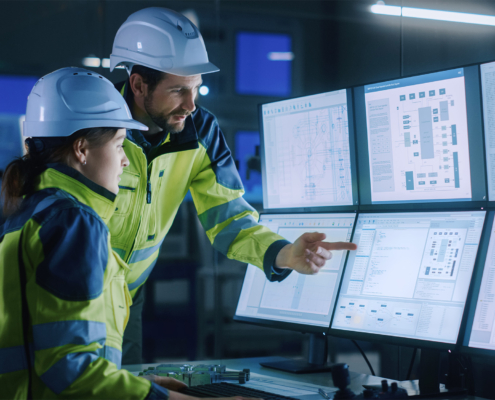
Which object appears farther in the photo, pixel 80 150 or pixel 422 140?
pixel 422 140

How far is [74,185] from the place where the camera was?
3.49 feet

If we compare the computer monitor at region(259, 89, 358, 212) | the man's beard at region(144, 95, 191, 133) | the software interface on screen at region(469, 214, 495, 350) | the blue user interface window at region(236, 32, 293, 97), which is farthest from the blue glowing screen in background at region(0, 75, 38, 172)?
the software interface on screen at region(469, 214, 495, 350)

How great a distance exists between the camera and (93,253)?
0.93m

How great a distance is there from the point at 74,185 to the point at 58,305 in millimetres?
268

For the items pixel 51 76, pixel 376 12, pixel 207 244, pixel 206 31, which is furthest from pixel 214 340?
pixel 51 76

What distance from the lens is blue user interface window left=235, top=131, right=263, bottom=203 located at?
347cm

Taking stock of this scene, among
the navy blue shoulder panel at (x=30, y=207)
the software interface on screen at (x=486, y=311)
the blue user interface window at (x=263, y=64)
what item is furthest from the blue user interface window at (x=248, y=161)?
the navy blue shoulder panel at (x=30, y=207)

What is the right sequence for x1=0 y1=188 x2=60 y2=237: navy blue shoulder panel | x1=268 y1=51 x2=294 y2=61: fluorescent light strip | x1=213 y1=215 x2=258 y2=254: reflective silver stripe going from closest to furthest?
x1=0 y1=188 x2=60 y2=237: navy blue shoulder panel
x1=213 y1=215 x2=258 y2=254: reflective silver stripe
x1=268 y1=51 x2=294 y2=61: fluorescent light strip

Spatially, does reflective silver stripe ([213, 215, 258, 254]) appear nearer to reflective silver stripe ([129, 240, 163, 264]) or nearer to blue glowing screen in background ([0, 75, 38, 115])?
reflective silver stripe ([129, 240, 163, 264])

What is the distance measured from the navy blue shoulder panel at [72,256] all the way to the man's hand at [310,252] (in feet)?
2.09

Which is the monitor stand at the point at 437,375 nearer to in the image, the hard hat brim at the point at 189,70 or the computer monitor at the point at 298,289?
the computer monitor at the point at 298,289

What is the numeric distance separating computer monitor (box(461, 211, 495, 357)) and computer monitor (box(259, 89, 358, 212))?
424 mm

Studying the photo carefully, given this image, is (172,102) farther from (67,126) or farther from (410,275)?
(410,275)

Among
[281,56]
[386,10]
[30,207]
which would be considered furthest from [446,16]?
Answer: [30,207]
